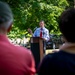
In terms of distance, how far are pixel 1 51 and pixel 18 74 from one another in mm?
211

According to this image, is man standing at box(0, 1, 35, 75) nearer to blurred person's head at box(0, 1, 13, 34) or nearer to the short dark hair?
blurred person's head at box(0, 1, 13, 34)

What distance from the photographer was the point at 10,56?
238 centimetres

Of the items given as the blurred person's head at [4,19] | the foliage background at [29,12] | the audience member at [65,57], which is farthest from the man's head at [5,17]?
the foliage background at [29,12]

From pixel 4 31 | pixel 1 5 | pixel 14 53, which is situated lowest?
pixel 14 53

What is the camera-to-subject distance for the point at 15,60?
2.40 m

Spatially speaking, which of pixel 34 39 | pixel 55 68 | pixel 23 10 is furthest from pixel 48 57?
pixel 23 10

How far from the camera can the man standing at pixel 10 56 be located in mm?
2371

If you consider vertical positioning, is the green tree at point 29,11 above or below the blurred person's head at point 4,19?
above

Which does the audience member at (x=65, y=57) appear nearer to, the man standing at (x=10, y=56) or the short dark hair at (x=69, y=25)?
the short dark hair at (x=69, y=25)

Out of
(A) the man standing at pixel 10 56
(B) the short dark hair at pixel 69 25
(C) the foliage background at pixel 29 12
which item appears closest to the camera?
(A) the man standing at pixel 10 56

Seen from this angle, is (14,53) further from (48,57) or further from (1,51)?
(48,57)

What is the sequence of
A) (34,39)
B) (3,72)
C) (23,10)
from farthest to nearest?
(23,10) < (34,39) < (3,72)

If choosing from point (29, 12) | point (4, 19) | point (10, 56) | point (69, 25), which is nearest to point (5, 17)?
point (4, 19)

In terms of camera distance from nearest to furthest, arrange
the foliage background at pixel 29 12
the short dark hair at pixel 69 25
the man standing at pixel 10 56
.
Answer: the man standing at pixel 10 56
the short dark hair at pixel 69 25
the foliage background at pixel 29 12
